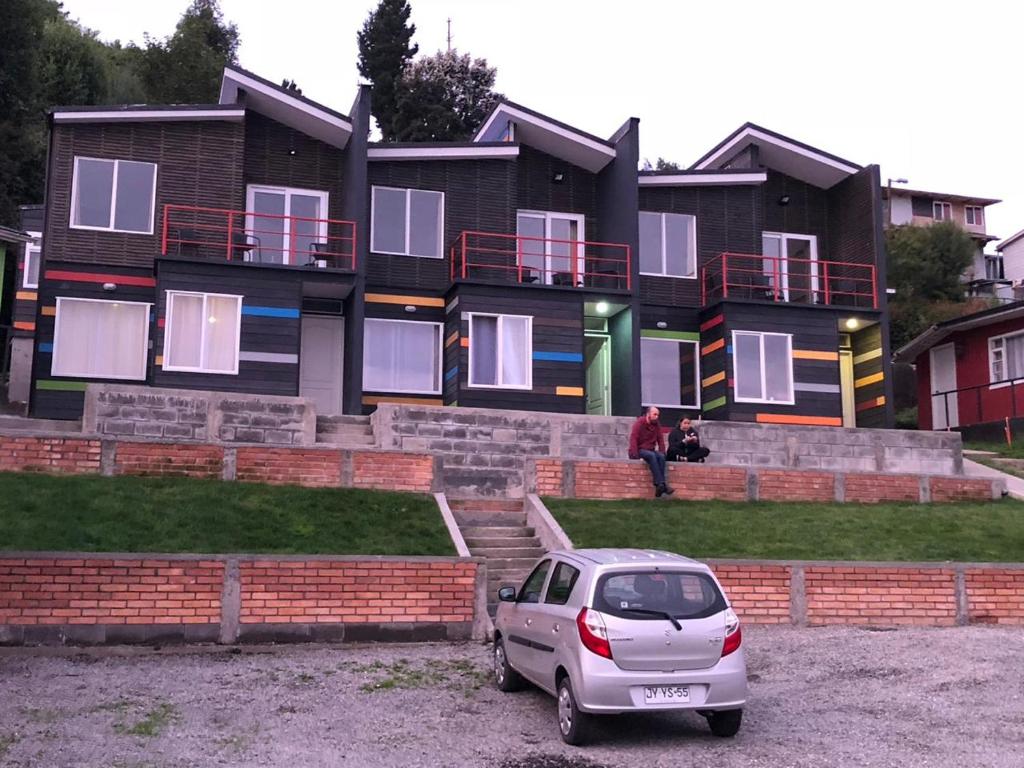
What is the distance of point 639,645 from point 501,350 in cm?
1558

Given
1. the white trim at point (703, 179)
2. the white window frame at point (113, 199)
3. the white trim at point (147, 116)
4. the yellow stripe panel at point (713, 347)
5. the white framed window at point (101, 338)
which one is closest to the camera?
the white framed window at point (101, 338)

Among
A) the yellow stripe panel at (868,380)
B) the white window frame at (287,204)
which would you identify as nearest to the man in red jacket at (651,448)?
the white window frame at (287,204)

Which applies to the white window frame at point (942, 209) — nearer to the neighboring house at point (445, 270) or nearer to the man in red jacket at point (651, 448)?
the neighboring house at point (445, 270)

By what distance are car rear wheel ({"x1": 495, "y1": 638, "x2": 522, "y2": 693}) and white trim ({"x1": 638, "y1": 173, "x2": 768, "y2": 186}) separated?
18.9 meters

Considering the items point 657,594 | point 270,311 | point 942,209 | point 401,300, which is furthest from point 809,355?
point 942,209

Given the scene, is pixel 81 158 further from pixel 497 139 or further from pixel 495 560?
pixel 495 560

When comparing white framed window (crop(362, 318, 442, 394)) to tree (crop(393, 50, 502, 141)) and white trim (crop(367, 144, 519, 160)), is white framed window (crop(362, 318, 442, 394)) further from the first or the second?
tree (crop(393, 50, 502, 141))

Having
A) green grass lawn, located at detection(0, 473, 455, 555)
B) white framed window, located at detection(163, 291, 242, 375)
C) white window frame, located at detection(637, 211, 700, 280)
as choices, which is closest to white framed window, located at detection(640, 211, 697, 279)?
white window frame, located at detection(637, 211, 700, 280)

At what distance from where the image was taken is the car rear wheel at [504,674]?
9.89 meters

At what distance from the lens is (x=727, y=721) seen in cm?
849

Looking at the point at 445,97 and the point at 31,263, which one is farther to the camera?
the point at 445,97

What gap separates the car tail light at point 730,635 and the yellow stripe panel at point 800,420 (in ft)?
55.1

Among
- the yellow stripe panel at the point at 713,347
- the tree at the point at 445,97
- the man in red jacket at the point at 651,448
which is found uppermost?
the tree at the point at 445,97

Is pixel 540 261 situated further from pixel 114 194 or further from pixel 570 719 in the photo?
pixel 570 719
